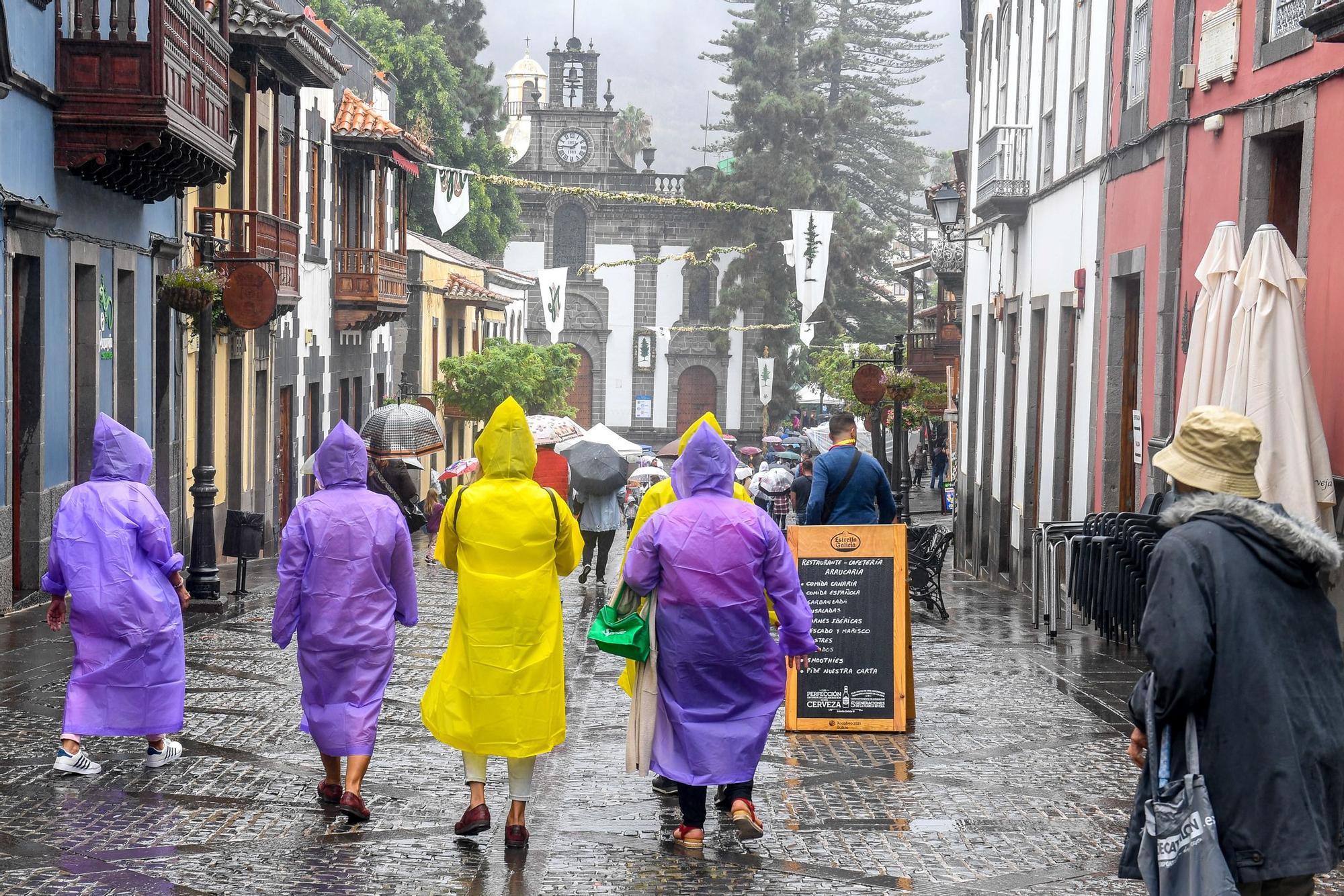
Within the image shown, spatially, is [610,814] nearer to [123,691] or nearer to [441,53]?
[123,691]

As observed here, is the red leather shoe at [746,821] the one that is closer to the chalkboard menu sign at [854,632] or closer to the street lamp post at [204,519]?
the chalkboard menu sign at [854,632]

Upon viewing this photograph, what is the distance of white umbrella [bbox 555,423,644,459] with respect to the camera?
17.7 metres

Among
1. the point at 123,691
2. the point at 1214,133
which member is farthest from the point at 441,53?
the point at 123,691

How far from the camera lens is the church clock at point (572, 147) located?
7444cm

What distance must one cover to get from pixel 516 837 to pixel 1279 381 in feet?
18.6

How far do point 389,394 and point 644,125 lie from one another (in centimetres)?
7797

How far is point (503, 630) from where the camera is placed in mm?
6766

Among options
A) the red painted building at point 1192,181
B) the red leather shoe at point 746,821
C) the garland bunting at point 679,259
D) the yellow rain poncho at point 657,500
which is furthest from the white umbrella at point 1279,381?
the garland bunting at point 679,259

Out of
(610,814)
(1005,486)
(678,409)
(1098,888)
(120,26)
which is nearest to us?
(1098,888)

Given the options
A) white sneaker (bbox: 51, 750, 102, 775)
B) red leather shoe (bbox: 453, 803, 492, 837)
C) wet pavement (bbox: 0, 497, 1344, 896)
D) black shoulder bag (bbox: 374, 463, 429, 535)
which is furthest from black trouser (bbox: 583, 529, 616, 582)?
red leather shoe (bbox: 453, 803, 492, 837)

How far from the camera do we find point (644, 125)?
111938 mm

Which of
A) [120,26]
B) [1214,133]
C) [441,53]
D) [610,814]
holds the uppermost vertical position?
[441,53]

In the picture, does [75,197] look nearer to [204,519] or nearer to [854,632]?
[204,519]

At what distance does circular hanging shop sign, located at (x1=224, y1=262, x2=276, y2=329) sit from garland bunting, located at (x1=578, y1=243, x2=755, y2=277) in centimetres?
3852
